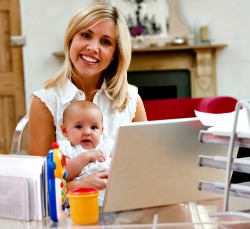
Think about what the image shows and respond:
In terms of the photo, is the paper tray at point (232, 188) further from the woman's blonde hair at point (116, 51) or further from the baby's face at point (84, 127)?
the woman's blonde hair at point (116, 51)

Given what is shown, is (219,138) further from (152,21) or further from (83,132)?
(152,21)

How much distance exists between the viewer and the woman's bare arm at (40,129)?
182 cm

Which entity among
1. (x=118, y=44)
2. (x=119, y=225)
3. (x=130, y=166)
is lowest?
(x=119, y=225)

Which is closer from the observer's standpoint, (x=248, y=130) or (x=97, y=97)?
(x=248, y=130)

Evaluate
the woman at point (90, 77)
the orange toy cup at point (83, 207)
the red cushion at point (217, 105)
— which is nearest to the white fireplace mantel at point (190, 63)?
the red cushion at point (217, 105)

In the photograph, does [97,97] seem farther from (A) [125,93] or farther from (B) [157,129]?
(B) [157,129]

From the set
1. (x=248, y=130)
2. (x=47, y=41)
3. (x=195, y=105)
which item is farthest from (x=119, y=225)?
(x=47, y=41)

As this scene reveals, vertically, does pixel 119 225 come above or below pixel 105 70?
below

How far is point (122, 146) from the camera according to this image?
45.7 inches

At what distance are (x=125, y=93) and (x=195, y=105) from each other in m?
2.17

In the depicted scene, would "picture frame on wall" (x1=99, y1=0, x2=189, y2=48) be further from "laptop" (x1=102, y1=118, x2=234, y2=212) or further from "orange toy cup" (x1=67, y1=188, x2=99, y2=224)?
"orange toy cup" (x1=67, y1=188, x2=99, y2=224)

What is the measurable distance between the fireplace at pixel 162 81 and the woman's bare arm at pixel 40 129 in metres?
3.90

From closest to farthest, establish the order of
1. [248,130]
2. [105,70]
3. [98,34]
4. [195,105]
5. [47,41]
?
[248,130] → [98,34] → [105,70] → [195,105] → [47,41]

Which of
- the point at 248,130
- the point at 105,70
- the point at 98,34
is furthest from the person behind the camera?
the point at 105,70
